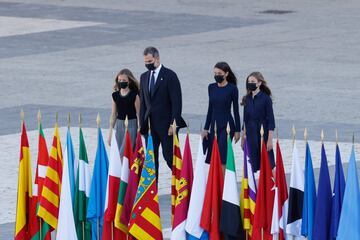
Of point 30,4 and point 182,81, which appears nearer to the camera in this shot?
point 182,81

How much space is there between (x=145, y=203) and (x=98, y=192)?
652mm

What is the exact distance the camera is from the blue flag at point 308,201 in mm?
12742

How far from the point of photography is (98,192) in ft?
44.3

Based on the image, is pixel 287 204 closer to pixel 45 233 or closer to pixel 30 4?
pixel 45 233

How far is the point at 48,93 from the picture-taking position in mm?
23906

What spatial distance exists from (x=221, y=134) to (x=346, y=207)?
14.3 feet

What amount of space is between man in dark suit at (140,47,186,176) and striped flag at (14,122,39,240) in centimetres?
323

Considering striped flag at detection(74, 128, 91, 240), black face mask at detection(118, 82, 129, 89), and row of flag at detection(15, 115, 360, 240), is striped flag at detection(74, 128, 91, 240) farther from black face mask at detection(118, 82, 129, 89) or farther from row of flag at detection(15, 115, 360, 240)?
black face mask at detection(118, 82, 129, 89)

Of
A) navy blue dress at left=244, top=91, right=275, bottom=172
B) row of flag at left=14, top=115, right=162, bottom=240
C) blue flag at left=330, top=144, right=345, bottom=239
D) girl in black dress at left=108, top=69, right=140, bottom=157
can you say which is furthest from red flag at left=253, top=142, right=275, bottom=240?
girl in black dress at left=108, top=69, right=140, bottom=157

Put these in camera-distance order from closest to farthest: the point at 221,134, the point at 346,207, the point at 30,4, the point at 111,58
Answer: the point at 346,207, the point at 221,134, the point at 111,58, the point at 30,4

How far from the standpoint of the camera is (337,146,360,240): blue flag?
1228cm

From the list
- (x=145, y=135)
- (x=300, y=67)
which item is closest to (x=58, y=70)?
(x=300, y=67)

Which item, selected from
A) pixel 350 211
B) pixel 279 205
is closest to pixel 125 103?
pixel 279 205

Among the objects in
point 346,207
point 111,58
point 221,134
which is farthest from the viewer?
point 111,58
